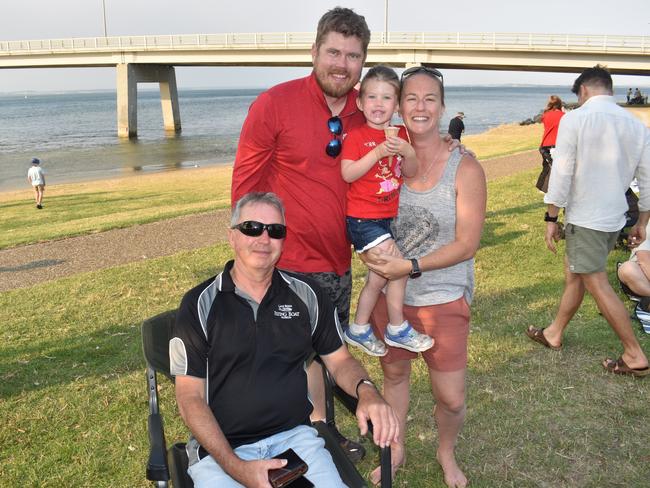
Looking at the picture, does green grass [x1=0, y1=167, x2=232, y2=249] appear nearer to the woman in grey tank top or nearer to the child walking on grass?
the child walking on grass

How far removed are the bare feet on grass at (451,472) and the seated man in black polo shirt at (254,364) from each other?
1.14 meters

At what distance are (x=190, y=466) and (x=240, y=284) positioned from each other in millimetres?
806

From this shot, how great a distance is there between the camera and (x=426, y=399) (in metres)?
4.50

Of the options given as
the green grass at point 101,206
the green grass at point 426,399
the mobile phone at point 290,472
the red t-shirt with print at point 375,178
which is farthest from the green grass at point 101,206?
the mobile phone at point 290,472

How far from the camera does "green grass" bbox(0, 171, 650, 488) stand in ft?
11.9

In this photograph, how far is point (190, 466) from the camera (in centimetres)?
257

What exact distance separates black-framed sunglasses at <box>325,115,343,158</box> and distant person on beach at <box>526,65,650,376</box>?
217 centimetres

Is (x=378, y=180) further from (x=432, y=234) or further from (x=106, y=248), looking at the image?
(x=106, y=248)

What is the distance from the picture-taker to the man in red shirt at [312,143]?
→ 122 inches

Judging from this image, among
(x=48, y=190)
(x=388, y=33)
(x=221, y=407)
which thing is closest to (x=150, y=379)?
(x=221, y=407)

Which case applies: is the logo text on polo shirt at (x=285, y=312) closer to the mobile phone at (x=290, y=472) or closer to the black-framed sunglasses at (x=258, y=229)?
the black-framed sunglasses at (x=258, y=229)

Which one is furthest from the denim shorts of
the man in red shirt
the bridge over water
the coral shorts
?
the bridge over water

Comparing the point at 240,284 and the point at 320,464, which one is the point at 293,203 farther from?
the point at 320,464

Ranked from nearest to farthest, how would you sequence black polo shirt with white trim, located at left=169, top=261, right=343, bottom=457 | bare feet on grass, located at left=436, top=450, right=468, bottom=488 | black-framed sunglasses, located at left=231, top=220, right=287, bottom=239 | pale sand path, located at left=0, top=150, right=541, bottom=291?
1. black polo shirt with white trim, located at left=169, top=261, right=343, bottom=457
2. black-framed sunglasses, located at left=231, top=220, right=287, bottom=239
3. bare feet on grass, located at left=436, top=450, right=468, bottom=488
4. pale sand path, located at left=0, top=150, right=541, bottom=291
